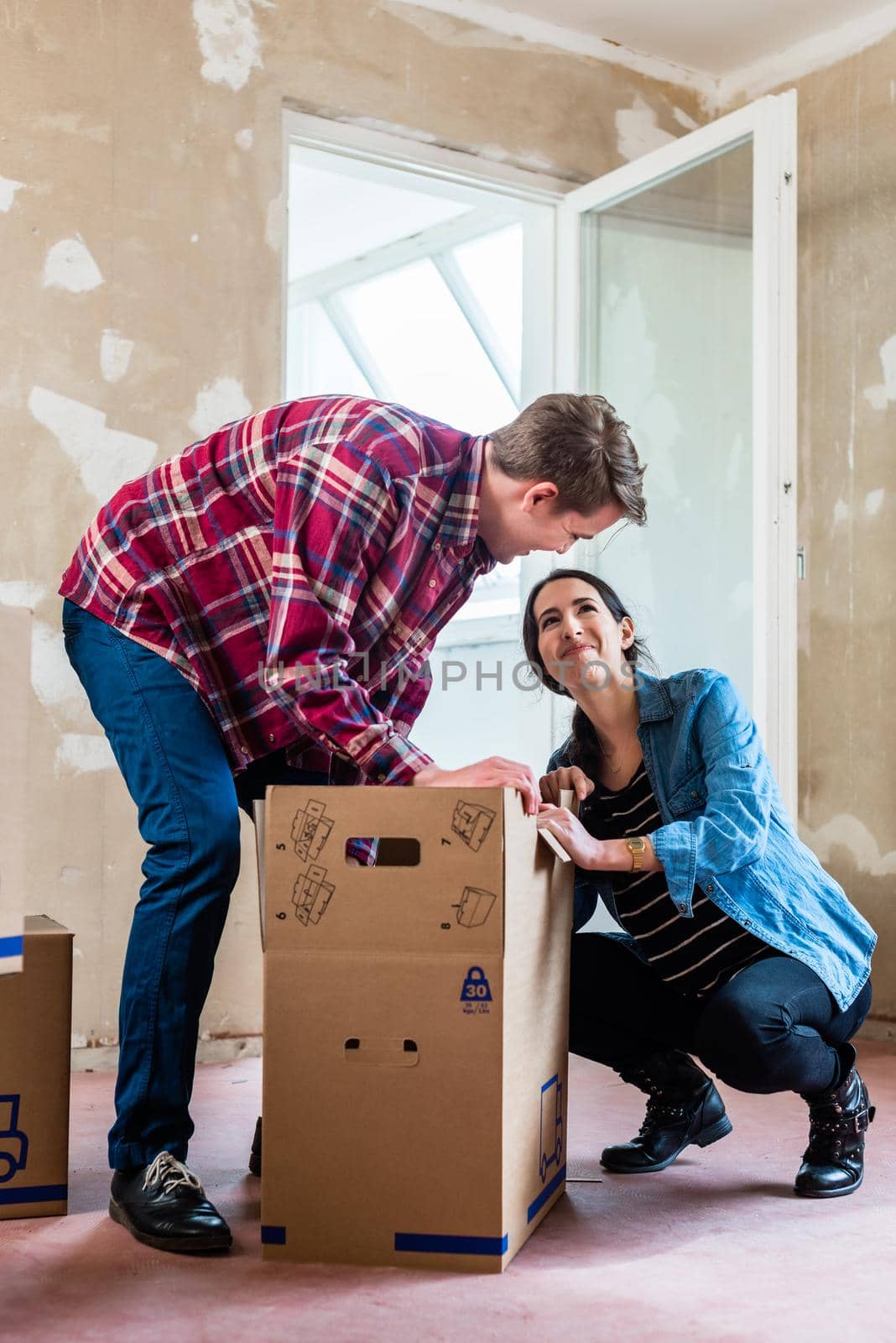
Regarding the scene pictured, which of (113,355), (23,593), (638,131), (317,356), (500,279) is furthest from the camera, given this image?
(317,356)

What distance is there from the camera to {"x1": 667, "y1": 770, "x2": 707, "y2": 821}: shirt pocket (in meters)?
1.87

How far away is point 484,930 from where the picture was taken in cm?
140

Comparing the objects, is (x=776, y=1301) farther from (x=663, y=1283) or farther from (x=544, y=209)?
(x=544, y=209)

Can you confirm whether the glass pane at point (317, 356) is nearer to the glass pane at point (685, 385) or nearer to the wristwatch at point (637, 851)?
the glass pane at point (685, 385)

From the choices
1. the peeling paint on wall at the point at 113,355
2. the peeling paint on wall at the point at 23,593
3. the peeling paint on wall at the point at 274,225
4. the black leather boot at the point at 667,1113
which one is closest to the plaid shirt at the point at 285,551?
the black leather boot at the point at 667,1113

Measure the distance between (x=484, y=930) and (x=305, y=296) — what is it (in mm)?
4173

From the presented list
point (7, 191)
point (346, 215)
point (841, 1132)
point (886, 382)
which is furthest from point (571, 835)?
point (346, 215)

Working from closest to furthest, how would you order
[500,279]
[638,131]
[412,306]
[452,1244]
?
1. [452,1244]
2. [638,131]
3. [500,279]
4. [412,306]

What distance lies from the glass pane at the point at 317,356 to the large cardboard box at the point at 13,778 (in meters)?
4.12

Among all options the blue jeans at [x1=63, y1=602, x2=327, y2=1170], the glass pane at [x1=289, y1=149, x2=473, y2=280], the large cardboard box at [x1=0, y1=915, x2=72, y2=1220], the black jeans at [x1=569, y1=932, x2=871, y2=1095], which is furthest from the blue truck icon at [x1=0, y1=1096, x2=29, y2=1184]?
the glass pane at [x1=289, y1=149, x2=473, y2=280]

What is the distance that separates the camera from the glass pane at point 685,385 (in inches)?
119

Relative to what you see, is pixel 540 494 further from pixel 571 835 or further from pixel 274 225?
pixel 274 225

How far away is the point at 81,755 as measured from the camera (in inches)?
105

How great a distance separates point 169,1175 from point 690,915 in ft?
2.39
